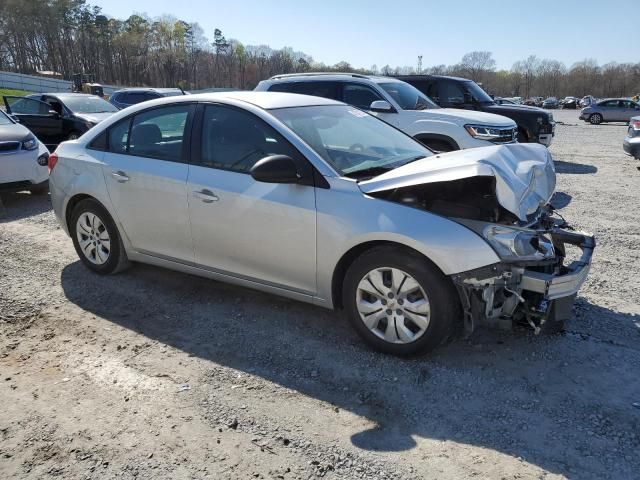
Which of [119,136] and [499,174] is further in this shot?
[119,136]

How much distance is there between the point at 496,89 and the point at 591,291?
126812 millimetres

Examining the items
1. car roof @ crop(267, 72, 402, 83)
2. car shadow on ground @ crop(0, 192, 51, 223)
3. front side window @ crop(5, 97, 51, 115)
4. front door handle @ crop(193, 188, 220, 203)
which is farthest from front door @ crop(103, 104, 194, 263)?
front side window @ crop(5, 97, 51, 115)

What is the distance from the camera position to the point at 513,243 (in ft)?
10.6

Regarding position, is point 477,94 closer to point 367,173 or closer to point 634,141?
point 634,141

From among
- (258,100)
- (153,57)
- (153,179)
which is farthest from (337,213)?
(153,57)

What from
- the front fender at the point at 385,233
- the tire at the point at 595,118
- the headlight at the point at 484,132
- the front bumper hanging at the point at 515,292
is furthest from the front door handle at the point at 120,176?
the tire at the point at 595,118

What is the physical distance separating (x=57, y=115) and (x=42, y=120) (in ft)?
1.69

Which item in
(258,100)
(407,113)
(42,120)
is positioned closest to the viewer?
(258,100)

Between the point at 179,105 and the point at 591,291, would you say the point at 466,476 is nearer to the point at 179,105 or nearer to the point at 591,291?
the point at 591,291

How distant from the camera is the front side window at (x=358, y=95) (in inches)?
358

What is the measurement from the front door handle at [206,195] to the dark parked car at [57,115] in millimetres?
9966

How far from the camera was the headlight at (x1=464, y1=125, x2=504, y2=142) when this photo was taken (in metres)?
8.77

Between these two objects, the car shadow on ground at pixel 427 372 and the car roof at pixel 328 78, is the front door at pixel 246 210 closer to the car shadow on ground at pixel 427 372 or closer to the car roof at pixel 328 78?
the car shadow on ground at pixel 427 372

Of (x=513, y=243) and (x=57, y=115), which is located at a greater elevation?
(x=57, y=115)
